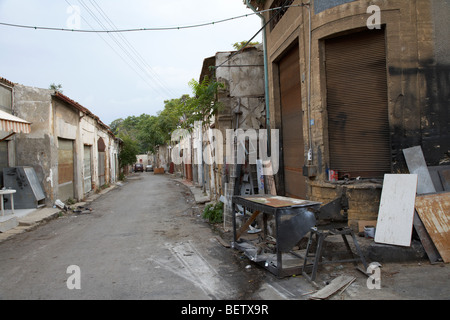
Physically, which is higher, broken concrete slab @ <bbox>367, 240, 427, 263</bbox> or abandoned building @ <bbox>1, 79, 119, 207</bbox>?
abandoned building @ <bbox>1, 79, 119, 207</bbox>

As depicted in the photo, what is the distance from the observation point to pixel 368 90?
249 inches

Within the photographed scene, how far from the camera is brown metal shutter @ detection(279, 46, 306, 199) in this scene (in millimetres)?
7926

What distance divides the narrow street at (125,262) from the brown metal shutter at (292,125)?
256 cm

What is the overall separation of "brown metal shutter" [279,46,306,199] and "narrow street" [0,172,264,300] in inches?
101

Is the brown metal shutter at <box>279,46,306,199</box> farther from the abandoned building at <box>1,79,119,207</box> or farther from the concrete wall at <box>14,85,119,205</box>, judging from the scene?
the concrete wall at <box>14,85,119,205</box>

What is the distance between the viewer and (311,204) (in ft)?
15.1

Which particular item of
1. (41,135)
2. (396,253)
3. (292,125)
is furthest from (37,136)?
(396,253)

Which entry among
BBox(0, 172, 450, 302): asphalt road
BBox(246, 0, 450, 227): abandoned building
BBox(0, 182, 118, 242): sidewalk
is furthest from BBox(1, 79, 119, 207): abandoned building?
BBox(246, 0, 450, 227): abandoned building

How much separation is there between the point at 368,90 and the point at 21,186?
34.2ft

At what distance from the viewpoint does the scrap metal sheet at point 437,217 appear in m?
4.68

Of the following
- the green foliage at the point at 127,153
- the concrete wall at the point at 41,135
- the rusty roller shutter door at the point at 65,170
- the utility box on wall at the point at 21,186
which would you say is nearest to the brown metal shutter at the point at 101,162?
the rusty roller shutter door at the point at 65,170

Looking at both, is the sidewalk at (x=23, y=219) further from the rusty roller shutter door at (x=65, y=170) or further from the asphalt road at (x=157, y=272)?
the rusty roller shutter door at (x=65, y=170)
